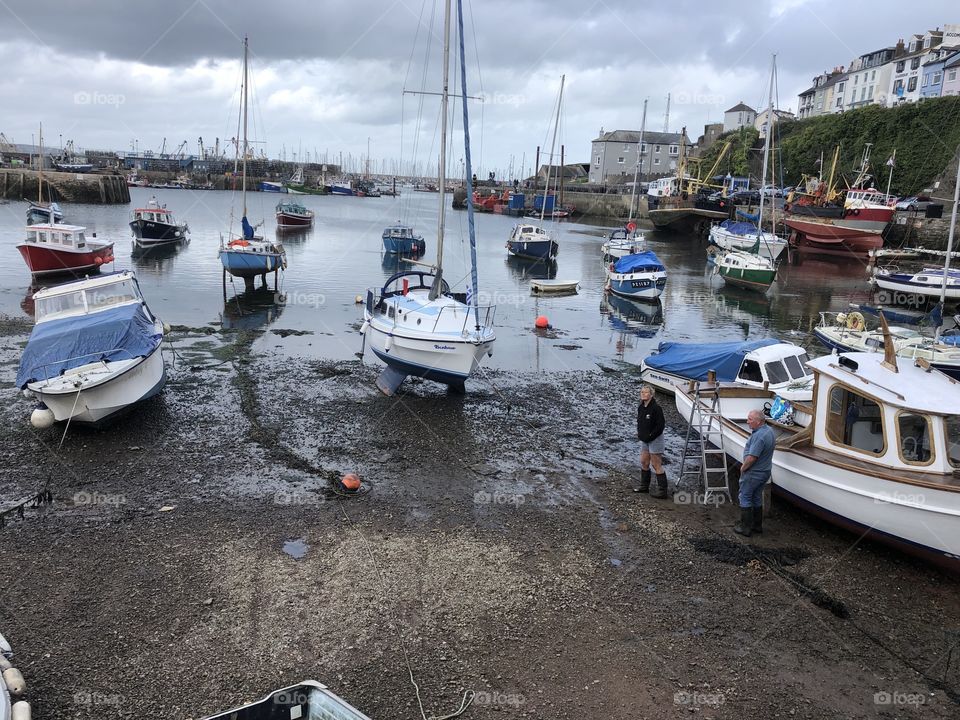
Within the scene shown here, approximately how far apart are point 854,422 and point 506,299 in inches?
992

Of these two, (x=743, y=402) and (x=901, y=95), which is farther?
(x=901, y=95)

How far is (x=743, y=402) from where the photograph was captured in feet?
45.5

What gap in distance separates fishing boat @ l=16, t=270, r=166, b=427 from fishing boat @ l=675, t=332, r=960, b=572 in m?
12.3

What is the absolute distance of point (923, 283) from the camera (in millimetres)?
32781

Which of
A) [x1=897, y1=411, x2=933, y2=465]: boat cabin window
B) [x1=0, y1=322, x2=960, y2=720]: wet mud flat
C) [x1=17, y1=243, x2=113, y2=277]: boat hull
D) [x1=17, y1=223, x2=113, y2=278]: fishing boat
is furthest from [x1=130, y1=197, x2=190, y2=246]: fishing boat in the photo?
[x1=897, y1=411, x2=933, y2=465]: boat cabin window

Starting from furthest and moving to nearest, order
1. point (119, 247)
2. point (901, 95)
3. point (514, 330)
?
point (901, 95) < point (119, 247) < point (514, 330)

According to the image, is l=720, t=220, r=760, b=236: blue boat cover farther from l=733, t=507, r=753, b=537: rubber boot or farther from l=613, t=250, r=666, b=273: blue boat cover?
l=733, t=507, r=753, b=537: rubber boot

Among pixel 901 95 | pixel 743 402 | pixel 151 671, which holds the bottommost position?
pixel 151 671

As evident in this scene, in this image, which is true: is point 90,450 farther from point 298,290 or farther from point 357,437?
point 298,290

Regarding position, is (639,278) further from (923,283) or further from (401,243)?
(401,243)

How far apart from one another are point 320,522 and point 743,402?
8.51m

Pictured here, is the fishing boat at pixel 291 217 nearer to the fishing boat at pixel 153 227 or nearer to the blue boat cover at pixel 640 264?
the fishing boat at pixel 153 227

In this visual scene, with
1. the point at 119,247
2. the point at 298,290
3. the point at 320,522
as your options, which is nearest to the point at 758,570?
the point at 320,522

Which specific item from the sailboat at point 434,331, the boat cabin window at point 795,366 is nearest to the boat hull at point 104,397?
the sailboat at point 434,331
